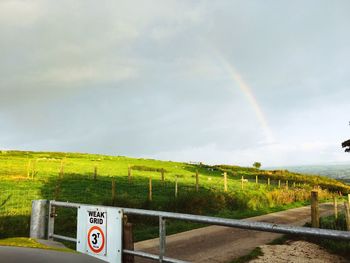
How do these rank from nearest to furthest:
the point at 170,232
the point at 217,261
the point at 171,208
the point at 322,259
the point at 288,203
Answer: the point at 217,261 → the point at 322,259 → the point at 170,232 → the point at 171,208 → the point at 288,203

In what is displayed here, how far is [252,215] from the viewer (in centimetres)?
2108

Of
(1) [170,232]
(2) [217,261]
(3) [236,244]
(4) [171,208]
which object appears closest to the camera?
(2) [217,261]

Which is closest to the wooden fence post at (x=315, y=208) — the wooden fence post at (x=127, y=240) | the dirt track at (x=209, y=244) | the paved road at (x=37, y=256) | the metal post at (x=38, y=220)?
the dirt track at (x=209, y=244)

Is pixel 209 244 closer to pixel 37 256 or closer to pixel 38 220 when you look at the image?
pixel 38 220

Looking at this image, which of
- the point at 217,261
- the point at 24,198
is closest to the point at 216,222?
the point at 217,261

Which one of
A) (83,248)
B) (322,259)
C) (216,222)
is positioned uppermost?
(216,222)

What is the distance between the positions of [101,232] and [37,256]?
2.37 metres

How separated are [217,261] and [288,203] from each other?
22536mm

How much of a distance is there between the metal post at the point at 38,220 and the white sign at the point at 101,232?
105 centimetres

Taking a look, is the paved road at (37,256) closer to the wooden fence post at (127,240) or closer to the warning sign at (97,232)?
the wooden fence post at (127,240)

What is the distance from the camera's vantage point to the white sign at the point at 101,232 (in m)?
4.93

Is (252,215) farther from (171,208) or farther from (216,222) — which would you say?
(216,222)

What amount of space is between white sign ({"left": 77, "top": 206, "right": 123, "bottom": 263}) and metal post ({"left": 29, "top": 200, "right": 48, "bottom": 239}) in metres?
1.05

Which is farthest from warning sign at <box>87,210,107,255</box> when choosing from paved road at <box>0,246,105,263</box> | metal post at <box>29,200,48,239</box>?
paved road at <box>0,246,105,263</box>
